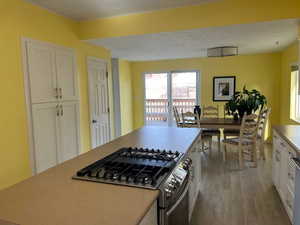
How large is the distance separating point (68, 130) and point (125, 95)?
305 cm

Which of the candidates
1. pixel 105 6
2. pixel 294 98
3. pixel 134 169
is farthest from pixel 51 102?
pixel 294 98

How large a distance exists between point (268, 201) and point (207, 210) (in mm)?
811

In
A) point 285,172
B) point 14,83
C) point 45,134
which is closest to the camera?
point 285,172

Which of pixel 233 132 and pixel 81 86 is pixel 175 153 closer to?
pixel 81 86

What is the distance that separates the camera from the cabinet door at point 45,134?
9.14 ft

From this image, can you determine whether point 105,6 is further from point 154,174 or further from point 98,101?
point 154,174

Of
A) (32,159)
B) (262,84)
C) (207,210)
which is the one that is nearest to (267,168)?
(207,210)

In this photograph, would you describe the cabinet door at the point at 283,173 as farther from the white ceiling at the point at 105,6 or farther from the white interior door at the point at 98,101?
the white interior door at the point at 98,101

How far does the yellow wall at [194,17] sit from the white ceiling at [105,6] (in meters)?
0.11

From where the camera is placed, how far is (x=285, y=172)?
7.86 feet

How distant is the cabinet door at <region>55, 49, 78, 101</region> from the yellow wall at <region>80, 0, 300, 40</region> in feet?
1.52

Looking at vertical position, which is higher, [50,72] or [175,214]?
[50,72]

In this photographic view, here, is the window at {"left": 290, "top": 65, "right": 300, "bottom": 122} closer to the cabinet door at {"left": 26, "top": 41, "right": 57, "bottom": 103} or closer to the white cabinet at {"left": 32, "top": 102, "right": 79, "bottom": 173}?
the white cabinet at {"left": 32, "top": 102, "right": 79, "bottom": 173}

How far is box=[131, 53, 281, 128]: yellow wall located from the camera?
17.9 feet
